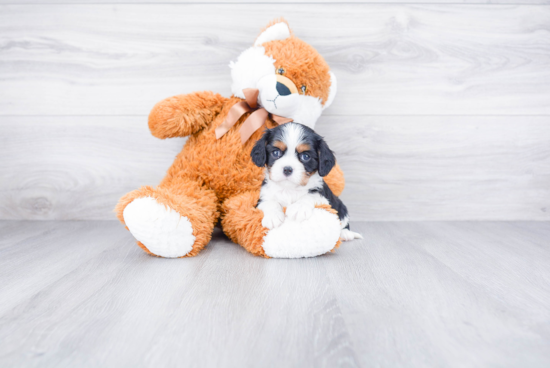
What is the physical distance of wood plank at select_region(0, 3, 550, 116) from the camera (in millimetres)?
1905

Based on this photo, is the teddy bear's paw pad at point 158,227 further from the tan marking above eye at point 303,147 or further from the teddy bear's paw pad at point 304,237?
the tan marking above eye at point 303,147

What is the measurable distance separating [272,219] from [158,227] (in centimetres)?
38

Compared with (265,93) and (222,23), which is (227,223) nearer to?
(265,93)

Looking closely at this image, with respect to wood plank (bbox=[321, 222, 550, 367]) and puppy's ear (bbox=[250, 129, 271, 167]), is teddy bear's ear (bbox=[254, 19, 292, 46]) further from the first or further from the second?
wood plank (bbox=[321, 222, 550, 367])

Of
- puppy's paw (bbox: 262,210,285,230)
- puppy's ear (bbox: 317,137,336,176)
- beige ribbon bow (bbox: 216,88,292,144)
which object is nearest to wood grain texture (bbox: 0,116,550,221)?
beige ribbon bow (bbox: 216,88,292,144)

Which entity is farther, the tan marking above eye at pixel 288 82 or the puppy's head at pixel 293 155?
the tan marking above eye at pixel 288 82

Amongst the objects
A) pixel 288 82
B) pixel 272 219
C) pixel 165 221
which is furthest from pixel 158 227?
pixel 288 82

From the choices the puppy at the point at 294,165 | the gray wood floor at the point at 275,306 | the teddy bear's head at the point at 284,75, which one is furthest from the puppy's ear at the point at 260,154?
the gray wood floor at the point at 275,306

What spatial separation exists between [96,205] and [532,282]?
1.87 metres

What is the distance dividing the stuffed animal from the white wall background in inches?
11.7

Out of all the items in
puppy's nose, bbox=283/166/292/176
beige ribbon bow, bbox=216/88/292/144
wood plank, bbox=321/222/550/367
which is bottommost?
wood plank, bbox=321/222/550/367

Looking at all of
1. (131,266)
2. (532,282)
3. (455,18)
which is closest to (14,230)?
(131,266)

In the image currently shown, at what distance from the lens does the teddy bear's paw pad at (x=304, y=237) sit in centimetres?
133

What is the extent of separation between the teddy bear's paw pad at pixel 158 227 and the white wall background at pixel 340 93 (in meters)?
0.72
